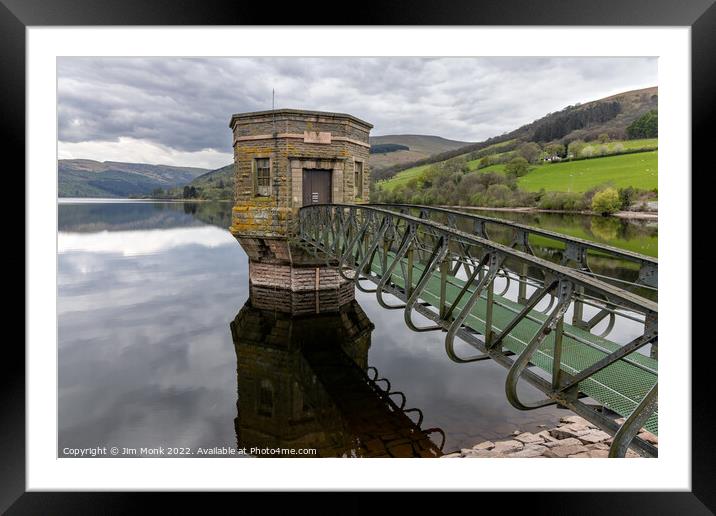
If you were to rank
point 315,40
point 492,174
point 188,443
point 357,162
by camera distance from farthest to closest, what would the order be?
point 492,174 < point 357,162 < point 188,443 < point 315,40

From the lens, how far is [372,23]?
3369 mm

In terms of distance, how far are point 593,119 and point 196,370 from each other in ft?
39.2

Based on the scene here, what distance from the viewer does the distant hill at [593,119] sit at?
6113 mm

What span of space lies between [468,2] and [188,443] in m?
7.90

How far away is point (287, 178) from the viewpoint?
11953mm

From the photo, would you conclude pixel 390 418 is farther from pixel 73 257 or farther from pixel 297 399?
pixel 73 257

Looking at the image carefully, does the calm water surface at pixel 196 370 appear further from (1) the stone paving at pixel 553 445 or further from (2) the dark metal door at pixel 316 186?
(2) the dark metal door at pixel 316 186

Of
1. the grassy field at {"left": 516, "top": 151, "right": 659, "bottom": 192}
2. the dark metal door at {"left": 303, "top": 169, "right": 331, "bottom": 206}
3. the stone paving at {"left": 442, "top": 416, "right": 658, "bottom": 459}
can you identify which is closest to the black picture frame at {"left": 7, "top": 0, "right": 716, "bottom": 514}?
the stone paving at {"left": 442, "top": 416, "right": 658, "bottom": 459}

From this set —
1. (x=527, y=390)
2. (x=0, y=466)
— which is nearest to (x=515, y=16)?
(x=0, y=466)

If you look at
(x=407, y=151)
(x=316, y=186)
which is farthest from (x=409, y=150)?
(x=316, y=186)

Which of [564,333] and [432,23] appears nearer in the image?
[564,333]

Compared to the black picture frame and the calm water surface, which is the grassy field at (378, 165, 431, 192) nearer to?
the calm water surface

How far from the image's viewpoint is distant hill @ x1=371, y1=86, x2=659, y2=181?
6.11 metres

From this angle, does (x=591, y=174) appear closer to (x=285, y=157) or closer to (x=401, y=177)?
(x=285, y=157)
